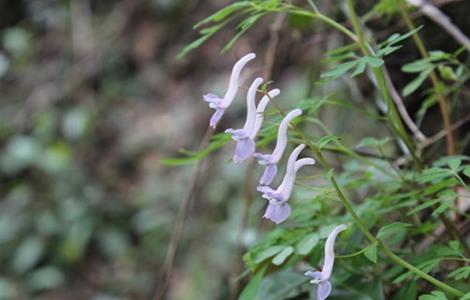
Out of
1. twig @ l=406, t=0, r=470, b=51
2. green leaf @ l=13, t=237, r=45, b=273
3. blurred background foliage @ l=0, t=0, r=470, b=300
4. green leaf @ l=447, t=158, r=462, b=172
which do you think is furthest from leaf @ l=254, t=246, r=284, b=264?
green leaf @ l=13, t=237, r=45, b=273

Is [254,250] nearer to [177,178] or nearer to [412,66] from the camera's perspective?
[412,66]

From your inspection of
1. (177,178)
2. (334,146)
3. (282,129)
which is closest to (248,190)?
(334,146)

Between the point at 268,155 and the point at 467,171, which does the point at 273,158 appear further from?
the point at 467,171

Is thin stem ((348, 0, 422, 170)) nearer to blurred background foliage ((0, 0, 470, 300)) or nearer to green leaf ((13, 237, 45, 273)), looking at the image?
blurred background foliage ((0, 0, 470, 300))

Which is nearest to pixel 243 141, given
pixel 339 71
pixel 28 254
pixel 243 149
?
pixel 243 149

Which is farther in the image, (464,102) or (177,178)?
(177,178)

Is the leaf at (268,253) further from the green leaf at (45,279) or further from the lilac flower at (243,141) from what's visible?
the green leaf at (45,279)

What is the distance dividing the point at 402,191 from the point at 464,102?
0.59 metres

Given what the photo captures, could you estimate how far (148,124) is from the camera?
166 inches

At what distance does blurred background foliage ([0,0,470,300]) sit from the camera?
3561 millimetres

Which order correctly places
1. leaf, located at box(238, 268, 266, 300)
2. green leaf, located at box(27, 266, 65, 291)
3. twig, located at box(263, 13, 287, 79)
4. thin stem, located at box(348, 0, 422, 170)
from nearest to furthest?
thin stem, located at box(348, 0, 422, 170)
leaf, located at box(238, 268, 266, 300)
twig, located at box(263, 13, 287, 79)
green leaf, located at box(27, 266, 65, 291)

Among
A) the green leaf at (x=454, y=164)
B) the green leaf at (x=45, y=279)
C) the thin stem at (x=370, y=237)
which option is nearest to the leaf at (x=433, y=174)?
the green leaf at (x=454, y=164)

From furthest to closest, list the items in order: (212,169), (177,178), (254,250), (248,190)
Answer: (177,178)
(212,169)
(248,190)
(254,250)

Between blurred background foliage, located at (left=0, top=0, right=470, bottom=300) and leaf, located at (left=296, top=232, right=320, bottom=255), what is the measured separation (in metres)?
1.83
